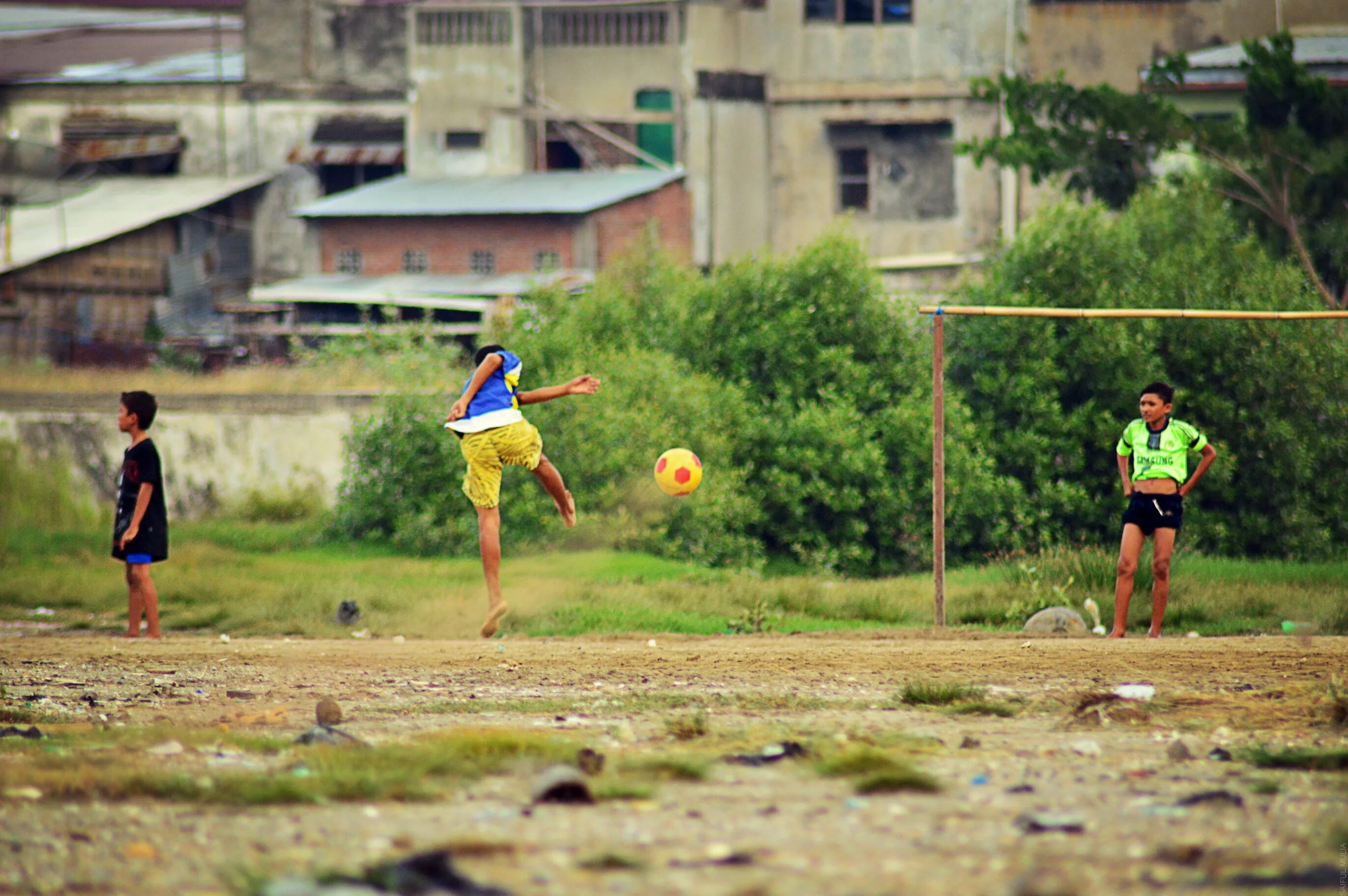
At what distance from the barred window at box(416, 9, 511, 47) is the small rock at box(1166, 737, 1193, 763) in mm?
32872

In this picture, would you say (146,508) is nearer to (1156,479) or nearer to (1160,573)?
(1156,479)

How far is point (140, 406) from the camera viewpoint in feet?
38.5

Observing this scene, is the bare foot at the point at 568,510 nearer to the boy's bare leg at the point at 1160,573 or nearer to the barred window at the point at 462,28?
the boy's bare leg at the point at 1160,573

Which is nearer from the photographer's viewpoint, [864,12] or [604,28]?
[604,28]

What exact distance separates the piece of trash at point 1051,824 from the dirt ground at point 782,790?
5 centimetres

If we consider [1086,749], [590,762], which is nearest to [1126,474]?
→ [1086,749]

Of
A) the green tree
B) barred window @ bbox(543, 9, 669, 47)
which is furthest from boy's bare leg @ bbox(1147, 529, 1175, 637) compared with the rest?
barred window @ bbox(543, 9, 669, 47)

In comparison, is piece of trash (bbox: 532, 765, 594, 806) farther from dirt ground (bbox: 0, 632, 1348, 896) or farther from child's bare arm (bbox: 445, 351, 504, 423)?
child's bare arm (bbox: 445, 351, 504, 423)

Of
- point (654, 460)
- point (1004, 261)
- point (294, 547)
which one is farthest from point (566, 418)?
point (1004, 261)

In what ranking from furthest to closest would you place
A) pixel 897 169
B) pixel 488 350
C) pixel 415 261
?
pixel 897 169 < pixel 415 261 < pixel 488 350

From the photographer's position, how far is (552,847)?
511cm

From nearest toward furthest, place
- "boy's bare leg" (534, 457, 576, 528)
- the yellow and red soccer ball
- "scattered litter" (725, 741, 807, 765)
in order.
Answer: "scattered litter" (725, 741, 807, 765) < "boy's bare leg" (534, 457, 576, 528) < the yellow and red soccer ball

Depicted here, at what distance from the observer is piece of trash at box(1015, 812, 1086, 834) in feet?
17.2

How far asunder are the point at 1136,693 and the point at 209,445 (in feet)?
53.6
